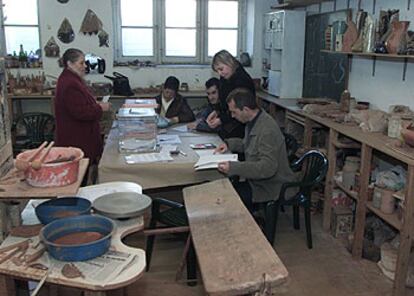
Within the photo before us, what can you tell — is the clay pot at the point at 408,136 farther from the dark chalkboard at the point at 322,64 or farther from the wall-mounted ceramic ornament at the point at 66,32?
the wall-mounted ceramic ornament at the point at 66,32

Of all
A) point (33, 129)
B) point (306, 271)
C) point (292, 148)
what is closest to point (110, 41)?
point (33, 129)

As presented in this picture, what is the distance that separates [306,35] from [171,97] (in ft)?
6.45

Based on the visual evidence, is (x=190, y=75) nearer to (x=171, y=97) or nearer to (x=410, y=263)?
(x=171, y=97)

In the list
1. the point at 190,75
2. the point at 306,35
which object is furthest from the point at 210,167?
the point at 190,75

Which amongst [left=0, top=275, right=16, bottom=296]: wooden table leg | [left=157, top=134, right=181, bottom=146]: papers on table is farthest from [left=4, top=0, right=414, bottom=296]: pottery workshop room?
[left=157, top=134, right=181, bottom=146]: papers on table

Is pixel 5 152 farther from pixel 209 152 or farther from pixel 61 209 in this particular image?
pixel 209 152

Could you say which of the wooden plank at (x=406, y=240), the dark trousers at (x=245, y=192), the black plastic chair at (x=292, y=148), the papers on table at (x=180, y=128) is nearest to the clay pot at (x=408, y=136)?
the wooden plank at (x=406, y=240)

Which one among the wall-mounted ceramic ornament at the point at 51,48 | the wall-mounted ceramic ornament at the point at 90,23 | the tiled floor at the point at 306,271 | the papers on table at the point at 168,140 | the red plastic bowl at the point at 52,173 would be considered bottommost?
the tiled floor at the point at 306,271

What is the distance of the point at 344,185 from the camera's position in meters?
3.57

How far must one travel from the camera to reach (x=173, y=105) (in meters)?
4.70

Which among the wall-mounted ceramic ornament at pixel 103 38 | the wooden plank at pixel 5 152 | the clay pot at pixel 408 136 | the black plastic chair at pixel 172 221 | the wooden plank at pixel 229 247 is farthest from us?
the wall-mounted ceramic ornament at pixel 103 38

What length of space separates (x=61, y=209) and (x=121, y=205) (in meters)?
0.28

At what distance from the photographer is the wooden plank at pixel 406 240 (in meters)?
2.64

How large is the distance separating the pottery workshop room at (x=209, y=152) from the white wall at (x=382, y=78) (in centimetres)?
2
